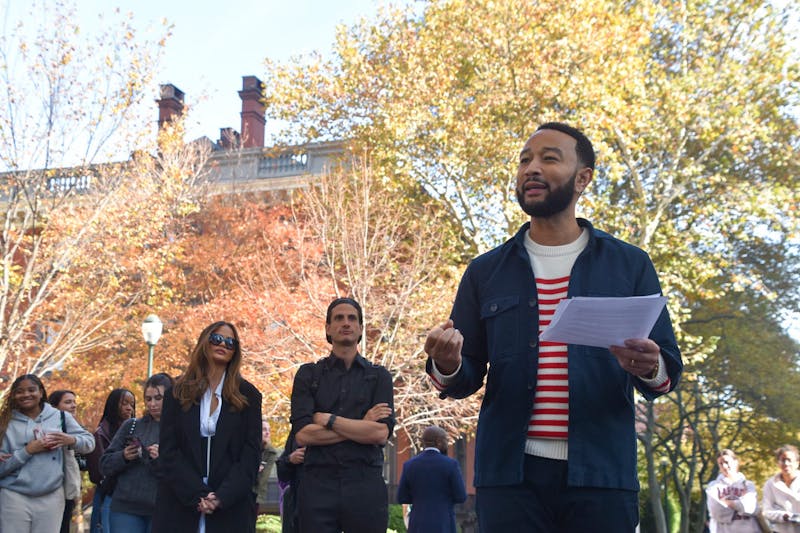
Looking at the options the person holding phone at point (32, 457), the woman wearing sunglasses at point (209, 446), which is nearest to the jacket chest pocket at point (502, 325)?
the woman wearing sunglasses at point (209, 446)

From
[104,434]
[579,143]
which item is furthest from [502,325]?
[104,434]

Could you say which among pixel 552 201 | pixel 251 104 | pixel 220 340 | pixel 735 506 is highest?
pixel 251 104

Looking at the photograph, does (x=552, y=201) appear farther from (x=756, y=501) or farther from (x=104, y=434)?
(x=756, y=501)

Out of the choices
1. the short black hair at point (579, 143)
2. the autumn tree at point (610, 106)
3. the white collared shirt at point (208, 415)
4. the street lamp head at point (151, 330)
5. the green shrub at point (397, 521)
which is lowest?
the green shrub at point (397, 521)

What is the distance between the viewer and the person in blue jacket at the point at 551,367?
3.21 metres

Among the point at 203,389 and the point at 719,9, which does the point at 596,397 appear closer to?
the point at 203,389

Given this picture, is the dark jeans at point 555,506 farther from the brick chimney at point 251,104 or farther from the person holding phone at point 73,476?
the brick chimney at point 251,104

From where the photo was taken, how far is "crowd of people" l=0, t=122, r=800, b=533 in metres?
3.26

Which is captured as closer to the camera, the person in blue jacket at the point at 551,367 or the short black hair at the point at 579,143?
the person in blue jacket at the point at 551,367

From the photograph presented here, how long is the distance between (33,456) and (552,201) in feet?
20.8

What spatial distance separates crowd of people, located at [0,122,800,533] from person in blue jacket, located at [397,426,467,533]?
0.02m

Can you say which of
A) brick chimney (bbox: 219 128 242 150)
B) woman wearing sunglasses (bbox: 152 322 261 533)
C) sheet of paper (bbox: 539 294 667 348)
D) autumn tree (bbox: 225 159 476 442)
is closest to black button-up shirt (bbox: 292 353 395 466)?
woman wearing sunglasses (bbox: 152 322 261 533)

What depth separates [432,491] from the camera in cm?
1064

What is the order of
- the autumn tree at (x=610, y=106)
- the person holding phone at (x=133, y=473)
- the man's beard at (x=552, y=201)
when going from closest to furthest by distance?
the man's beard at (x=552, y=201), the person holding phone at (x=133, y=473), the autumn tree at (x=610, y=106)
